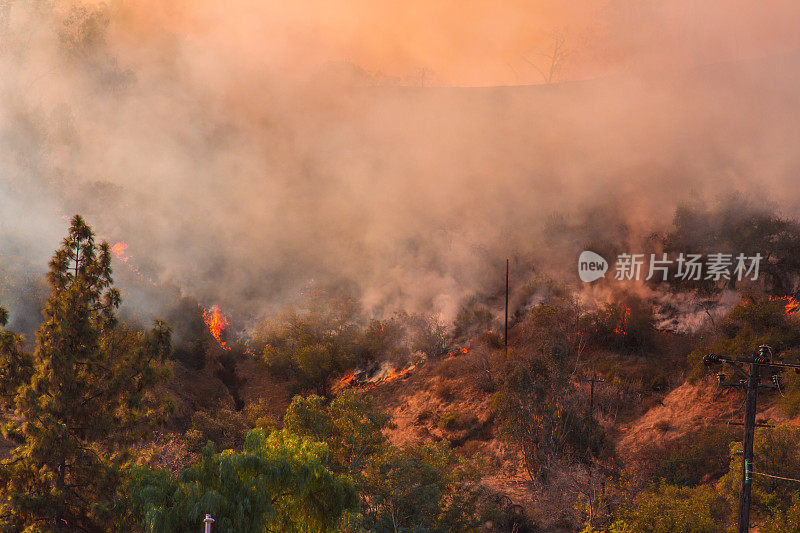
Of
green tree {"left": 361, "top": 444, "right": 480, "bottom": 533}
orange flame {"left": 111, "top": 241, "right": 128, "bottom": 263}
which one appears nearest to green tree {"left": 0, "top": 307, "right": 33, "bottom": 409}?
green tree {"left": 361, "top": 444, "right": 480, "bottom": 533}

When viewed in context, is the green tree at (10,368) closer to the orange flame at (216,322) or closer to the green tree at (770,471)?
the green tree at (770,471)

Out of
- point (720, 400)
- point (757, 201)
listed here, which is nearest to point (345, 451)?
point (720, 400)

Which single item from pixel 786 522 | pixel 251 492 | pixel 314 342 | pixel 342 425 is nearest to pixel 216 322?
pixel 314 342

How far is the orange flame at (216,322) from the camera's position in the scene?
60.1 meters

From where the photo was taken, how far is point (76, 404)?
18641mm

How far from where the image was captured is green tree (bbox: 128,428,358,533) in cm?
1580

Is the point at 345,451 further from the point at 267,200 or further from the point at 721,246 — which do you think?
the point at 267,200

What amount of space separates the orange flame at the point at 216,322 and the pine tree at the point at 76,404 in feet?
132

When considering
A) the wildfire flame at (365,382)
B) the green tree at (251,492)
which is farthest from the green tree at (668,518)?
the wildfire flame at (365,382)

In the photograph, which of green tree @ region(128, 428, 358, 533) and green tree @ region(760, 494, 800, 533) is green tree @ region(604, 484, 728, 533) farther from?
green tree @ region(128, 428, 358, 533)

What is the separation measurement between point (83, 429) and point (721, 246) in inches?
1830

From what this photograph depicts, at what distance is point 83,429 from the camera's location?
18766mm

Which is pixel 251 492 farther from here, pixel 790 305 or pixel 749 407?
pixel 790 305

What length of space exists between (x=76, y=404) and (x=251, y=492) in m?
6.37
